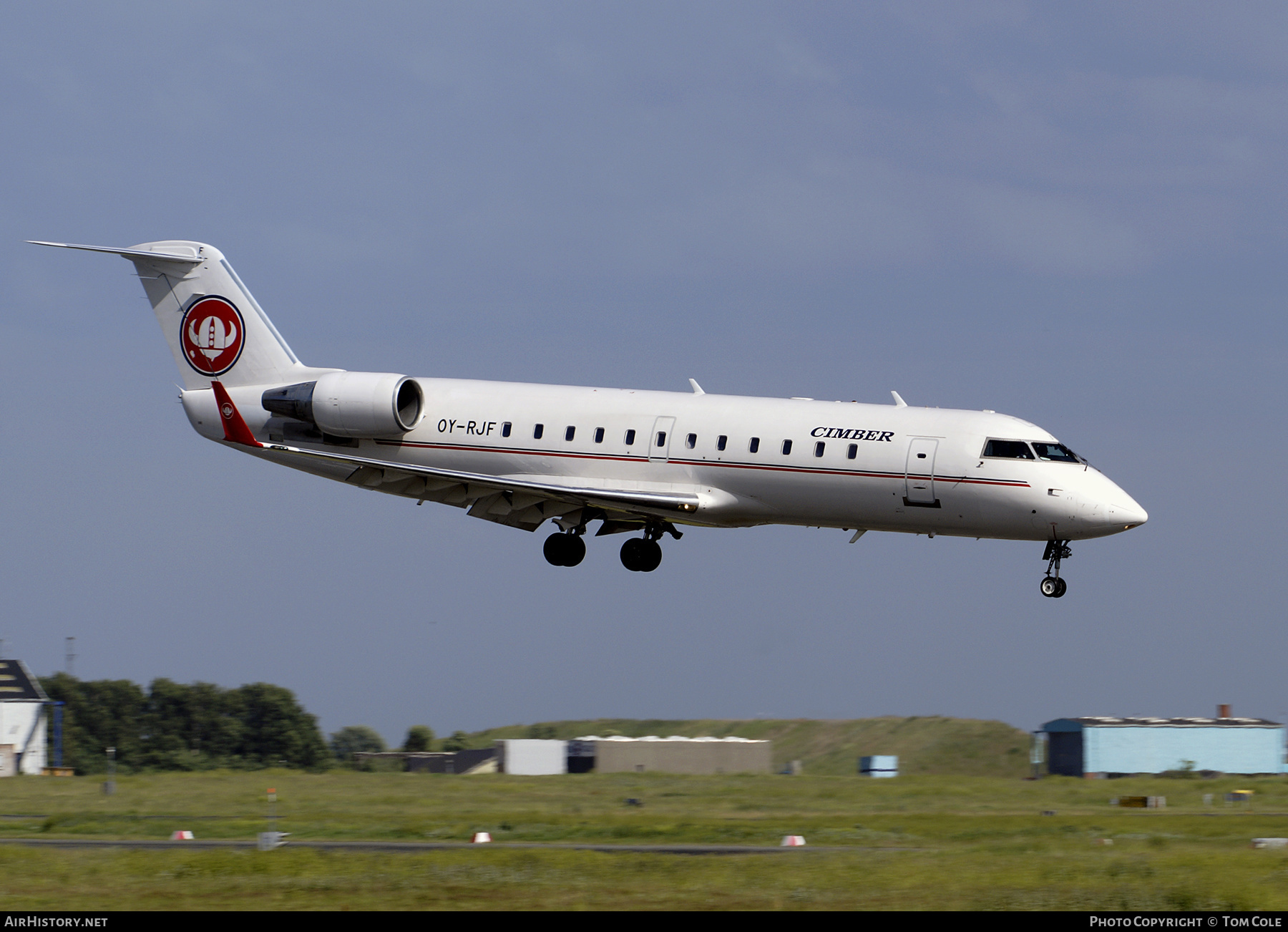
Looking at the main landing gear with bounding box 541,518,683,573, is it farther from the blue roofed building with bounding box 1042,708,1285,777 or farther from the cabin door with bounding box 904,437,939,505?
the blue roofed building with bounding box 1042,708,1285,777

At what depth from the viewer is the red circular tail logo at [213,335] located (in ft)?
134

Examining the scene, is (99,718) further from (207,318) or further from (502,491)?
(502,491)

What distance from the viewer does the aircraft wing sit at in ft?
113

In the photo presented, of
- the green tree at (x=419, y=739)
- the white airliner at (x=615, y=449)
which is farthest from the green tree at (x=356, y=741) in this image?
the white airliner at (x=615, y=449)

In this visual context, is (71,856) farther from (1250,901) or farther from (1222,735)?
(1222,735)

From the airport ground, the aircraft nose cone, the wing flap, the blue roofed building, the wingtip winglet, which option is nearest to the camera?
the airport ground

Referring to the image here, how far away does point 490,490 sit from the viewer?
117 ft

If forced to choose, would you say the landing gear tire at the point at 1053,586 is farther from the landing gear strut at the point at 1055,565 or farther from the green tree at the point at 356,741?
the green tree at the point at 356,741

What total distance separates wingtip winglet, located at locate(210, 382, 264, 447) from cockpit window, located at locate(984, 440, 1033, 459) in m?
15.9

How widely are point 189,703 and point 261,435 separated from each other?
186 feet

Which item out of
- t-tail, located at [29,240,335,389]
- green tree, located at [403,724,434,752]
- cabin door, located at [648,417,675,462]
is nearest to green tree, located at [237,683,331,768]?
green tree, located at [403,724,434,752]

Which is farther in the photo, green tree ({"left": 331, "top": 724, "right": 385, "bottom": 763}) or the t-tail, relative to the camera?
green tree ({"left": 331, "top": 724, "right": 385, "bottom": 763})

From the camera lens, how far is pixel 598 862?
87.8 feet
